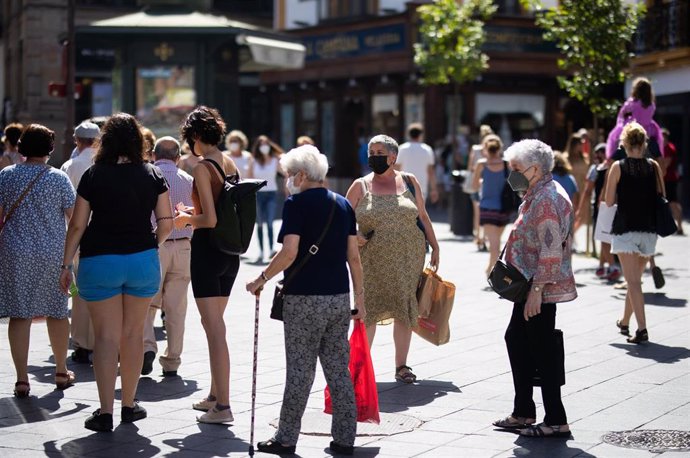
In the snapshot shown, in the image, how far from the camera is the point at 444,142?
3541cm

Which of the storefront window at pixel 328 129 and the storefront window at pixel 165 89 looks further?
the storefront window at pixel 328 129

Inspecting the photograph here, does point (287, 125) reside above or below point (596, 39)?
below

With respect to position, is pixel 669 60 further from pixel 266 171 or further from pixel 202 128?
pixel 202 128

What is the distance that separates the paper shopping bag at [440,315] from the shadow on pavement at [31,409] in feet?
8.76

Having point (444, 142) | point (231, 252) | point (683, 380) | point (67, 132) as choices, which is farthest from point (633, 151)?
point (444, 142)

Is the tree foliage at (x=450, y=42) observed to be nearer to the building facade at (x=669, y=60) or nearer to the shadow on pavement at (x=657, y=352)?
the building facade at (x=669, y=60)

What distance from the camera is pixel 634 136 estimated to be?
1127cm

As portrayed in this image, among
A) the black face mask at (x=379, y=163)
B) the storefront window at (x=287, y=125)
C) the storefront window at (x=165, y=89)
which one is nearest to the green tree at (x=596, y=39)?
the storefront window at (x=165, y=89)

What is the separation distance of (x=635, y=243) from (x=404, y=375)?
2933 mm

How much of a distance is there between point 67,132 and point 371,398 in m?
19.2

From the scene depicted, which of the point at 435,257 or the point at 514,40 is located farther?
→ the point at 514,40

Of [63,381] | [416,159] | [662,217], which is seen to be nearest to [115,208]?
[63,381]

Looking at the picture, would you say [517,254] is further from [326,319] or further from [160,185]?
[160,185]

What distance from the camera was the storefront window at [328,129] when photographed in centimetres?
4078
